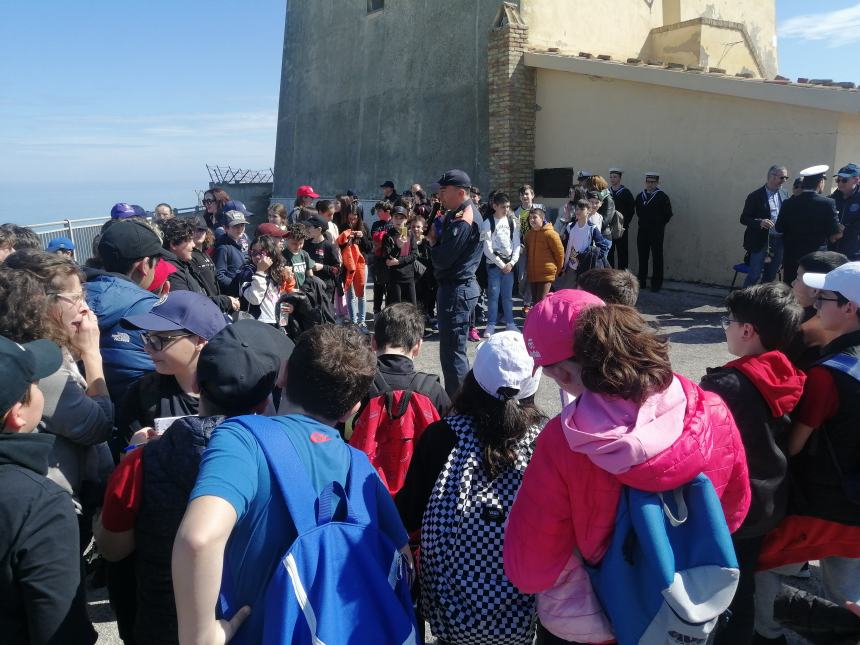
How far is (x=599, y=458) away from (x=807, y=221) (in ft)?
26.5

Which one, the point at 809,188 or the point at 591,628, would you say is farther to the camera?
the point at 809,188

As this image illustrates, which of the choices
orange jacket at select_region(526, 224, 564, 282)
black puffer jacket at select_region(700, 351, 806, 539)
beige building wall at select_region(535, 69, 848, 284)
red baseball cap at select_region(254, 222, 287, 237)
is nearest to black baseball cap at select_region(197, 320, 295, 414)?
black puffer jacket at select_region(700, 351, 806, 539)

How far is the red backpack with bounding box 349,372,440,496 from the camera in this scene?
8.95 ft

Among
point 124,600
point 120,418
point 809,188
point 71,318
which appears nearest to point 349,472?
point 124,600

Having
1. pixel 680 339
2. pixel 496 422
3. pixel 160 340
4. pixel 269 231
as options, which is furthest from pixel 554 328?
pixel 680 339

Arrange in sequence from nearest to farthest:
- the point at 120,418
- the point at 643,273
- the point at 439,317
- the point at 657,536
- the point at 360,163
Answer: the point at 657,536 < the point at 120,418 < the point at 439,317 < the point at 643,273 < the point at 360,163

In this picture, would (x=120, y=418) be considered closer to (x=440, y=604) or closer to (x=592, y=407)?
(x=440, y=604)

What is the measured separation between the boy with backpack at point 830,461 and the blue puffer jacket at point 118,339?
10.1ft

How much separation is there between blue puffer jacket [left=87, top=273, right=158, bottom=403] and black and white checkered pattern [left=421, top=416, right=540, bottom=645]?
2000 millimetres

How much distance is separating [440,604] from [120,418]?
5.40 ft

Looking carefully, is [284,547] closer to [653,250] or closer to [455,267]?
[455,267]

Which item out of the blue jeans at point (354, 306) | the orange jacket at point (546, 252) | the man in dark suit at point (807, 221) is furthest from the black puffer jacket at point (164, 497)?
the man in dark suit at point (807, 221)

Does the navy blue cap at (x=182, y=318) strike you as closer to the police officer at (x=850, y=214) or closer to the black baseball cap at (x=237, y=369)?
the black baseball cap at (x=237, y=369)

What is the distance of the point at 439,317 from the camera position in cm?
599
